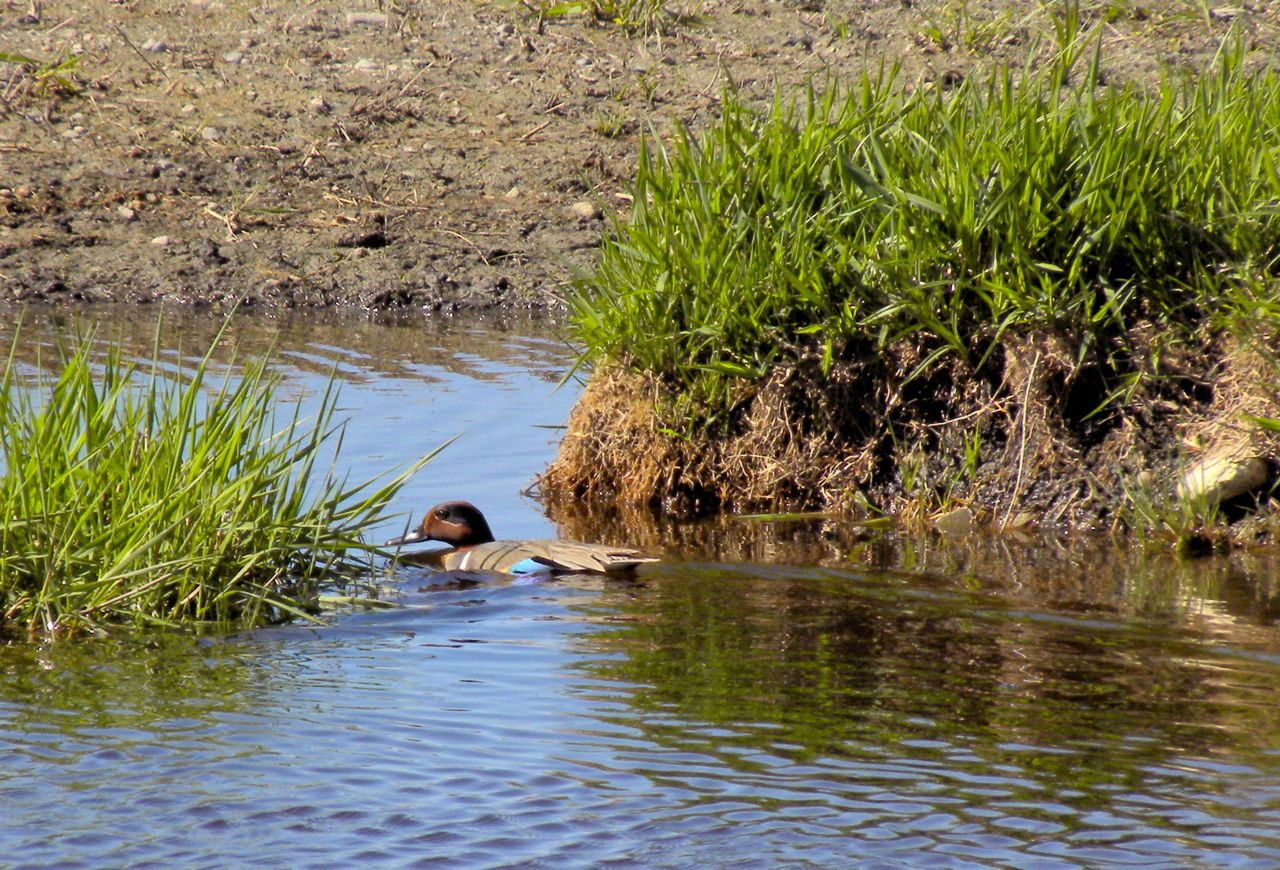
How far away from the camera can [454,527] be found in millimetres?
7047

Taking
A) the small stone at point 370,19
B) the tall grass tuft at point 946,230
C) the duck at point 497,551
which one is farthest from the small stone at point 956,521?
the small stone at point 370,19

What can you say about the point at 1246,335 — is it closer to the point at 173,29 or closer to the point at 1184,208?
the point at 1184,208

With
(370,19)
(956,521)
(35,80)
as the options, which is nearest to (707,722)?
(956,521)

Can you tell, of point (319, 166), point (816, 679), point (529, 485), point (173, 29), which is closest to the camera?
point (816, 679)

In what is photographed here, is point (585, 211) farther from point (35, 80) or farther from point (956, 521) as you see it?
point (956, 521)

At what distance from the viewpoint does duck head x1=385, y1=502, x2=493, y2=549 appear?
7.02 meters

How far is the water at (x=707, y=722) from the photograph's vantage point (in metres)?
3.84

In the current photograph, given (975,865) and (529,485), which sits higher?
(529,485)

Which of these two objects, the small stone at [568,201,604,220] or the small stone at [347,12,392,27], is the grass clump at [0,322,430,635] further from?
the small stone at [347,12,392,27]

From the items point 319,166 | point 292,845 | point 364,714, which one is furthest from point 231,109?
point 292,845

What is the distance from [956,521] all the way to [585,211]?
19.1ft

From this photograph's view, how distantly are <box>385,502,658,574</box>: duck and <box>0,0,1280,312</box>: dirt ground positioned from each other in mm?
4771

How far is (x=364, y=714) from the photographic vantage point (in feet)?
15.3

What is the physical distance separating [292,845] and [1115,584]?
3567 mm
